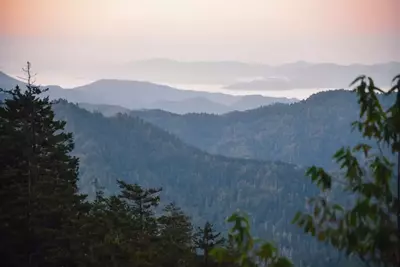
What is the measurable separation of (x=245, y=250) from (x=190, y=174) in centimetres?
9965

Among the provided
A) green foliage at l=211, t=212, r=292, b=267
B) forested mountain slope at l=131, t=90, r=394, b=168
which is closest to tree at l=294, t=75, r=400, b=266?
green foliage at l=211, t=212, r=292, b=267

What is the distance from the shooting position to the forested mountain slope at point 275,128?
15725cm

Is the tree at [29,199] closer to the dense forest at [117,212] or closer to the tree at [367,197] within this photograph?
the dense forest at [117,212]

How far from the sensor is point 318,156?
150 meters

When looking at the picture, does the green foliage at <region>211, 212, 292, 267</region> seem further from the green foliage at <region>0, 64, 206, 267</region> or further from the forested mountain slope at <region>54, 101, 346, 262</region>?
the forested mountain slope at <region>54, 101, 346, 262</region>

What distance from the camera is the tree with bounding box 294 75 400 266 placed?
1.56 meters

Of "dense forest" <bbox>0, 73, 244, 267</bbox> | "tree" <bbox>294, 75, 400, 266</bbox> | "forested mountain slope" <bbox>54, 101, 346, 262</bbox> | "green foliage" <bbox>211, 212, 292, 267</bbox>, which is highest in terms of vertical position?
"tree" <bbox>294, 75, 400, 266</bbox>

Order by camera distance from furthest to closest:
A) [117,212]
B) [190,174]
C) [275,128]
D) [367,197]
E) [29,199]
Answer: [275,128] → [190,174] → [117,212] → [29,199] → [367,197]

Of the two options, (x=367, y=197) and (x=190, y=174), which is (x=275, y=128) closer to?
(x=190, y=174)

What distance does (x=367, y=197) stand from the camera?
1.61 metres

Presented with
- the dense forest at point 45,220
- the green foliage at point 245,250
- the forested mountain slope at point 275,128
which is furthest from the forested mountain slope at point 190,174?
the green foliage at point 245,250

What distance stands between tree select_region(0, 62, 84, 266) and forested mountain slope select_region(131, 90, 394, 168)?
14370cm

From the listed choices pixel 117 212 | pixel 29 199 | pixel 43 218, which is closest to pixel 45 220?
pixel 43 218

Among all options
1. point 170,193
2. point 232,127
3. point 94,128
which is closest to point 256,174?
point 170,193
